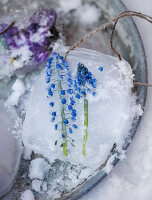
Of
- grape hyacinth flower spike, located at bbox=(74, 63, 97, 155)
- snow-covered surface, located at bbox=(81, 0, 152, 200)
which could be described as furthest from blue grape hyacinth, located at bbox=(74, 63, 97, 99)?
snow-covered surface, located at bbox=(81, 0, 152, 200)

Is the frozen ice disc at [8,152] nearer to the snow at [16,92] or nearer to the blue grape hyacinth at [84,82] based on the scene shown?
the snow at [16,92]

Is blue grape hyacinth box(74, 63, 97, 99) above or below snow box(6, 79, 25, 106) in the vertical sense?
above

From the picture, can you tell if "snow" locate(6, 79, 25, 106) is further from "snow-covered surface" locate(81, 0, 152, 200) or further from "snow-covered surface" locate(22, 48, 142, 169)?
"snow-covered surface" locate(81, 0, 152, 200)

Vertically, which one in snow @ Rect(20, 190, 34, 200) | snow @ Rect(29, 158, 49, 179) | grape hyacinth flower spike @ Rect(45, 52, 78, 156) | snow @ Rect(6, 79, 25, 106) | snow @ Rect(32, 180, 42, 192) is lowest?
snow @ Rect(20, 190, 34, 200)

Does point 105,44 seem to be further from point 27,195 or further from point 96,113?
point 27,195

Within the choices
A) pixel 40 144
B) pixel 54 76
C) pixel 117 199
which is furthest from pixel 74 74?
pixel 117 199

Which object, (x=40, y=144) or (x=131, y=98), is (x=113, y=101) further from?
(x=40, y=144)

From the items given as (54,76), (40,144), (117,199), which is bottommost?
(117,199)

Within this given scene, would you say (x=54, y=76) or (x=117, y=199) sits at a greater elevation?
(x=54, y=76)
